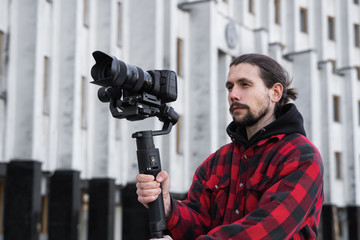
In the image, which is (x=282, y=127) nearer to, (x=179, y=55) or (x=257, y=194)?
(x=257, y=194)

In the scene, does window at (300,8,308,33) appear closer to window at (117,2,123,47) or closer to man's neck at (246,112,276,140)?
window at (117,2,123,47)

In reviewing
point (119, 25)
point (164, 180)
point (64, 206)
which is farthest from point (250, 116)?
point (119, 25)

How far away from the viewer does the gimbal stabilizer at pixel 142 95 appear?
3031 millimetres

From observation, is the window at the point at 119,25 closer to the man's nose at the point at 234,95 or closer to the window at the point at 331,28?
the man's nose at the point at 234,95

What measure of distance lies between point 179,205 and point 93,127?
1497 centimetres

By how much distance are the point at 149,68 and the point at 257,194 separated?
1590 cm

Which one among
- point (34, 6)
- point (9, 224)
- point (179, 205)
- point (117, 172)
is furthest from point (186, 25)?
point (179, 205)

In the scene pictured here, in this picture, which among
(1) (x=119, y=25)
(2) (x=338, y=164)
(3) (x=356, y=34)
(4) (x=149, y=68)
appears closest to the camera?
(4) (x=149, y=68)

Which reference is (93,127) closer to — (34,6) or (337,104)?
(34,6)

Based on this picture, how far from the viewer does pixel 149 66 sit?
61.8ft

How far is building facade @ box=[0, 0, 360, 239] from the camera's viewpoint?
48.8 feet

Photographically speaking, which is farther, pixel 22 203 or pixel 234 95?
pixel 22 203

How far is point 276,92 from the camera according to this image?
11.0 feet

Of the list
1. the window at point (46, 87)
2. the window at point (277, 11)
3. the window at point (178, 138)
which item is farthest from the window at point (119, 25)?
the window at point (277, 11)
